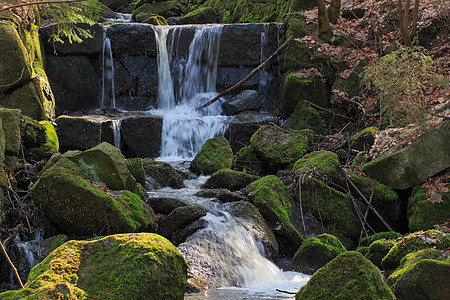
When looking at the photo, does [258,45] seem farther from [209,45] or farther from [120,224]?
[120,224]

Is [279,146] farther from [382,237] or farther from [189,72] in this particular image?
[189,72]

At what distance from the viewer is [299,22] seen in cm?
1457

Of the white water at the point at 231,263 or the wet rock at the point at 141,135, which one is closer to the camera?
the white water at the point at 231,263

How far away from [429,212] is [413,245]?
6.83 ft

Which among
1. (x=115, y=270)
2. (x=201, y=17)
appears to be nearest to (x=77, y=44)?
(x=201, y=17)

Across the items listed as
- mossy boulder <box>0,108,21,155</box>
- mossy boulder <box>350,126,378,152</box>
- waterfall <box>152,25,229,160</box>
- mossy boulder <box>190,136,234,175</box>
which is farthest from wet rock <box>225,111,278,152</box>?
mossy boulder <box>0,108,21,155</box>

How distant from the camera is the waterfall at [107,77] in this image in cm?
1495

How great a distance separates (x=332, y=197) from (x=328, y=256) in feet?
7.07

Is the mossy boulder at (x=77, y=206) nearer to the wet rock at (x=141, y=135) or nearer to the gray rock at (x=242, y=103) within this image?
the wet rock at (x=141, y=135)

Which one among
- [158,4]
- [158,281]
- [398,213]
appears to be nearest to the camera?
[158,281]

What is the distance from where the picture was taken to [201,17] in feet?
64.0

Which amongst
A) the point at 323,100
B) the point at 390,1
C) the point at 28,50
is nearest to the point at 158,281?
the point at 28,50

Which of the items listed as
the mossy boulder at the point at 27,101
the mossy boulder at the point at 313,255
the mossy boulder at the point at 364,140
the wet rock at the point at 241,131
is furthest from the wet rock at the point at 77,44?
the mossy boulder at the point at 313,255

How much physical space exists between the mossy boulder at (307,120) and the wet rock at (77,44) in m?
6.97
